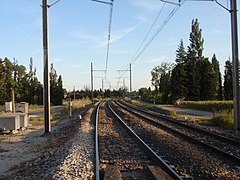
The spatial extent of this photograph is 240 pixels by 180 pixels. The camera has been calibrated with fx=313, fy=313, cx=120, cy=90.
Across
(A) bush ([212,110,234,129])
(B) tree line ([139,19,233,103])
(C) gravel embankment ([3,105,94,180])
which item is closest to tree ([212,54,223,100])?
(B) tree line ([139,19,233,103])

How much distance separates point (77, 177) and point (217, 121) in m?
16.1

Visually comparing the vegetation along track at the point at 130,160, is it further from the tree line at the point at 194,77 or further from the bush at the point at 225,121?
the tree line at the point at 194,77

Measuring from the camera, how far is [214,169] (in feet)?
26.1

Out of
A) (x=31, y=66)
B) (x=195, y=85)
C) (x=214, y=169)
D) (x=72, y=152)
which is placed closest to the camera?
(x=214, y=169)

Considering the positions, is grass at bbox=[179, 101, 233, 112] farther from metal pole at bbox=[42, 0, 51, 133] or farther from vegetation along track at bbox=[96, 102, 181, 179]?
vegetation along track at bbox=[96, 102, 181, 179]

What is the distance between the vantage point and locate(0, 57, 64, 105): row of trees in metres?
72.1

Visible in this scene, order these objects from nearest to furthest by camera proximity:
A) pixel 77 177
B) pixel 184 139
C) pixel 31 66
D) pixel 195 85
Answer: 1. pixel 77 177
2. pixel 184 139
3. pixel 195 85
4. pixel 31 66

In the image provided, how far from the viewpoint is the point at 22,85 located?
82.4 metres

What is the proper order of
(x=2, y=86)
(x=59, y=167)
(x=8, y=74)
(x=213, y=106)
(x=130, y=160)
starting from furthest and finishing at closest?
(x=8, y=74) → (x=2, y=86) → (x=213, y=106) → (x=130, y=160) → (x=59, y=167)

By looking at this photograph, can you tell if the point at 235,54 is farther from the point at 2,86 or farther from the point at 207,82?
the point at 2,86

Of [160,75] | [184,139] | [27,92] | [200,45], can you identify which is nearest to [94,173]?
[184,139]

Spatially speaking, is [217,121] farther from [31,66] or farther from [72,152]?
[31,66]

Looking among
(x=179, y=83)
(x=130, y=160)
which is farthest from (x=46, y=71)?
(x=179, y=83)

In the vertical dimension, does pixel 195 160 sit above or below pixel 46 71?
below
